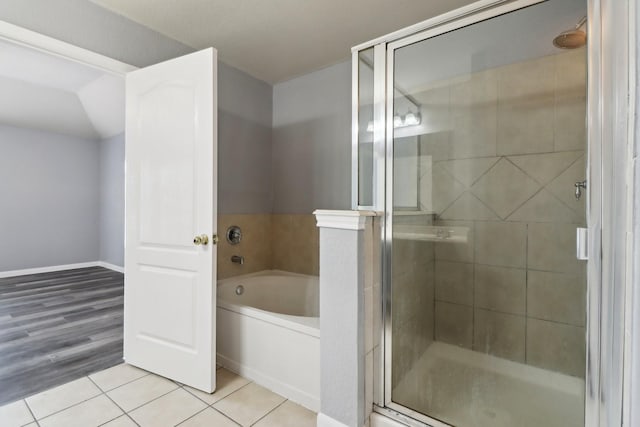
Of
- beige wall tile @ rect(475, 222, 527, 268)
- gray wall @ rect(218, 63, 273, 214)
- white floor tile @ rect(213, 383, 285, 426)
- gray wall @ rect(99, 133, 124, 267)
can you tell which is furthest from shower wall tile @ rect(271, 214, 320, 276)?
gray wall @ rect(99, 133, 124, 267)

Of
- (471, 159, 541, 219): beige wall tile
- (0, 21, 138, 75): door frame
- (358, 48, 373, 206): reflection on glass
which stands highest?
(0, 21, 138, 75): door frame

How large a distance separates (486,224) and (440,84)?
83cm

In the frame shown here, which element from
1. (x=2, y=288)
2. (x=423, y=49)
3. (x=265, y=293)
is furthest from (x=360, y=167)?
(x=2, y=288)

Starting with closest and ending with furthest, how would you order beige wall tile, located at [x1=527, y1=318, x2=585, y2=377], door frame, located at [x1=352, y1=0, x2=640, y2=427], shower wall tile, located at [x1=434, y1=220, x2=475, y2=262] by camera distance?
door frame, located at [x1=352, y1=0, x2=640, y2=427] → beige wall tile, located at [x1=527, y1=318, x2=585, y2=377] → shower wall tile, located at [x1=434, y1=220, x2=475, y2=262]

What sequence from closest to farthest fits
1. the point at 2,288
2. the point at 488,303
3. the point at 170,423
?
1. the point at 170,423
2. the point at 488,303
3. the point at 2,288

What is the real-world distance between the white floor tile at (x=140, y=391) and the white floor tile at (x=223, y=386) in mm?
151

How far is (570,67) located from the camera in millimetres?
1397

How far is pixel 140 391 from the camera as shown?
1841 mm

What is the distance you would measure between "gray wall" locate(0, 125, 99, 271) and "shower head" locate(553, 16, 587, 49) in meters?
6.82

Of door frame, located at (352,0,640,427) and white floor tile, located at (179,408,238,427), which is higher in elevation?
door frame, located at (352,0,640,427)

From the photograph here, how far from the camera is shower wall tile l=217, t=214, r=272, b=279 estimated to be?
2.69 meters

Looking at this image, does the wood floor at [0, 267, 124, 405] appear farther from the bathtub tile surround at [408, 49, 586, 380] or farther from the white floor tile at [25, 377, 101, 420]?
the bathtub tile surround at [408, 49, 586, 380]

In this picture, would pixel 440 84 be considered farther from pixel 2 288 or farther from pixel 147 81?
pixel 2 288

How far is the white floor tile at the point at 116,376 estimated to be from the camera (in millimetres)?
1902
